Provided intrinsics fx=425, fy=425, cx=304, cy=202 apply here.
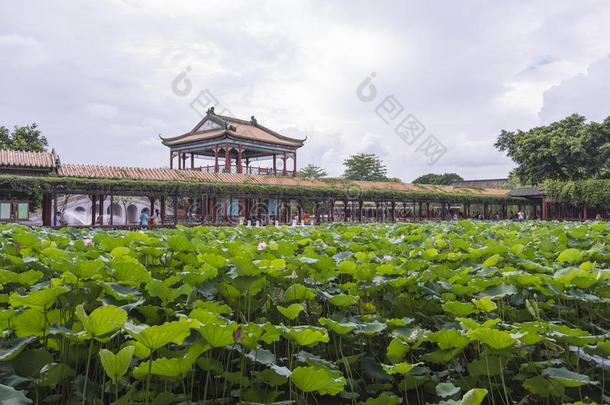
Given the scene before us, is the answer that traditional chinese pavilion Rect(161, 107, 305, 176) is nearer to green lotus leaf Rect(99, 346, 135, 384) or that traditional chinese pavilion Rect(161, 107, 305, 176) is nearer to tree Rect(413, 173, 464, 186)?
green lotus leaf Rect(99, 346, 135, 384)

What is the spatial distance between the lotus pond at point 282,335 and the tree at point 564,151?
2983 cm

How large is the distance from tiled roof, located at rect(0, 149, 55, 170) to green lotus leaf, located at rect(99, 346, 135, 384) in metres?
17.3

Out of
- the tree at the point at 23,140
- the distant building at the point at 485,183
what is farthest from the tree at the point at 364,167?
the tree at the point at 23,140

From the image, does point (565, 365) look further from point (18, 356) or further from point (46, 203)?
point (46, 203)

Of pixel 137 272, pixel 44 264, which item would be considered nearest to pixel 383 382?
pixel 137 272

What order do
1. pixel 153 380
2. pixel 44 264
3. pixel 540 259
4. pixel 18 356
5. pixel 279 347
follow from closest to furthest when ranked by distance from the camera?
pixel 18 356 → pixel 153 380 → pixel 279 347 → pixel 44 264 → pixel 540 259

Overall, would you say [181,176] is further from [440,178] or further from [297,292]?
[440,178]

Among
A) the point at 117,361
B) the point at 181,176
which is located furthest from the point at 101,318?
the point at 181,176

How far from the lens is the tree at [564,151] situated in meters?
27.1

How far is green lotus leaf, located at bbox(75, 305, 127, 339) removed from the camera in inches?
42.4

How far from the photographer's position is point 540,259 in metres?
2.89

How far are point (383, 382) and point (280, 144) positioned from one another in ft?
83.7

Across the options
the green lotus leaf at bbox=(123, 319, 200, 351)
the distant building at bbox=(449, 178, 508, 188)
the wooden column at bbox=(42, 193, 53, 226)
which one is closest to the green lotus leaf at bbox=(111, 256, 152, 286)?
the green lotus leaf at bbox=(123, 319, 200, 351)

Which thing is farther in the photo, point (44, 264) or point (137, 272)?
point (44, 264)
